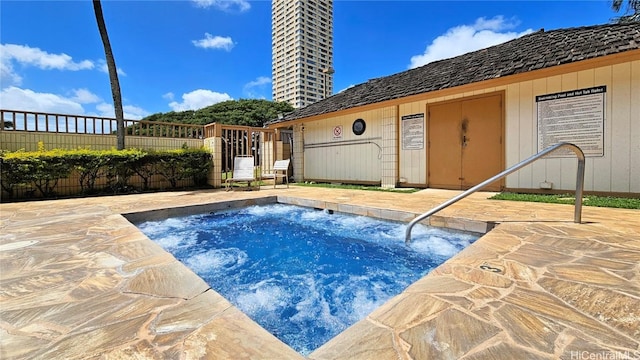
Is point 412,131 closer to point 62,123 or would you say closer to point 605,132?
point 605,132

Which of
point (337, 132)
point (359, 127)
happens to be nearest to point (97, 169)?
point (337, 132)

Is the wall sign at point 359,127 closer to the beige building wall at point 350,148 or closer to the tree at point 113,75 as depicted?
the beige building wall at point 350,148

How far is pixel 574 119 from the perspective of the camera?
17.2ft

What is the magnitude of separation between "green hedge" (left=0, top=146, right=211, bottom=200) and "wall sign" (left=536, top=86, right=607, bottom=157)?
844 centimetres

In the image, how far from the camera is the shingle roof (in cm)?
482

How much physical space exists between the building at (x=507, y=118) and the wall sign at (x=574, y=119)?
0.01 metres

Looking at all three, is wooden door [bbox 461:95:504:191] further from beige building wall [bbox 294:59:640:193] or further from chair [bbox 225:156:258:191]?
chair [bbox 225:156:258:191]

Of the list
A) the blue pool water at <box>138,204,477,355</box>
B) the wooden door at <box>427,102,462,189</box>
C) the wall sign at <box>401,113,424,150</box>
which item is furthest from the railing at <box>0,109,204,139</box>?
the wooden door at <box>427,102,462,189</box>

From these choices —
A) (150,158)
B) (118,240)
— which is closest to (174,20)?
(150,158)

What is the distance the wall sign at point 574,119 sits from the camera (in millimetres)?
5035

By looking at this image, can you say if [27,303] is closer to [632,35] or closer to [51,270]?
[51,270]

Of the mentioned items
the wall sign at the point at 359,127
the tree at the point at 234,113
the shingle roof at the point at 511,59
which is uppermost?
the tree at the point at 234,113

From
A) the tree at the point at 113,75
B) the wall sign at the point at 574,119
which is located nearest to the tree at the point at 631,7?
the wall sign at the point at 574,119

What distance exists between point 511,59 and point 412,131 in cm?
263
